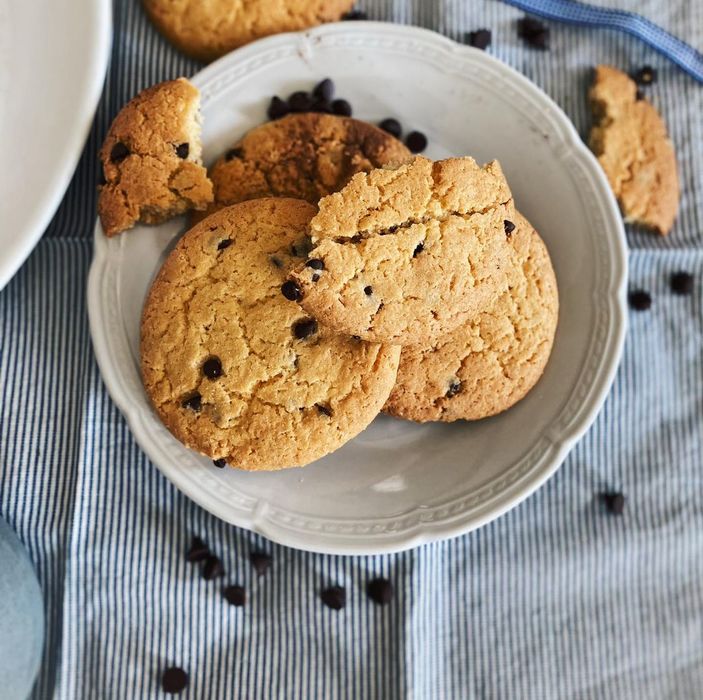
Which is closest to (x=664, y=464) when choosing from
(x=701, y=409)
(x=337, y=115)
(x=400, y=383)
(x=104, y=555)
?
(x=701, y=409)

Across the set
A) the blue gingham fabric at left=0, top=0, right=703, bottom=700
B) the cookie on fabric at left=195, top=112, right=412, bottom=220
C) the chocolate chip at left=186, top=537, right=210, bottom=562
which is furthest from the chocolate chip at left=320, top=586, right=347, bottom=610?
the cookie on fabric at left=195, top=112, right=412, bottom=220

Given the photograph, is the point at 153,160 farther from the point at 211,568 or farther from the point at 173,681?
the point at 173,681

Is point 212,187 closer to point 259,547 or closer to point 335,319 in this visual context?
point 335,319

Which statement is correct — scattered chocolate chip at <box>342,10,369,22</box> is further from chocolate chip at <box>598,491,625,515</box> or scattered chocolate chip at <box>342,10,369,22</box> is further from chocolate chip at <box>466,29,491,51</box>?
chocolate chip at <box>598,491,625,515</box>

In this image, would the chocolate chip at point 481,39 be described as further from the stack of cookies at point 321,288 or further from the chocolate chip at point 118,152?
the chocolate chip at point 118,152

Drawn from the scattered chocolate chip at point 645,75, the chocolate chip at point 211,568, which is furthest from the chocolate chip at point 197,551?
the scattered chocolate chip at point 645,75
